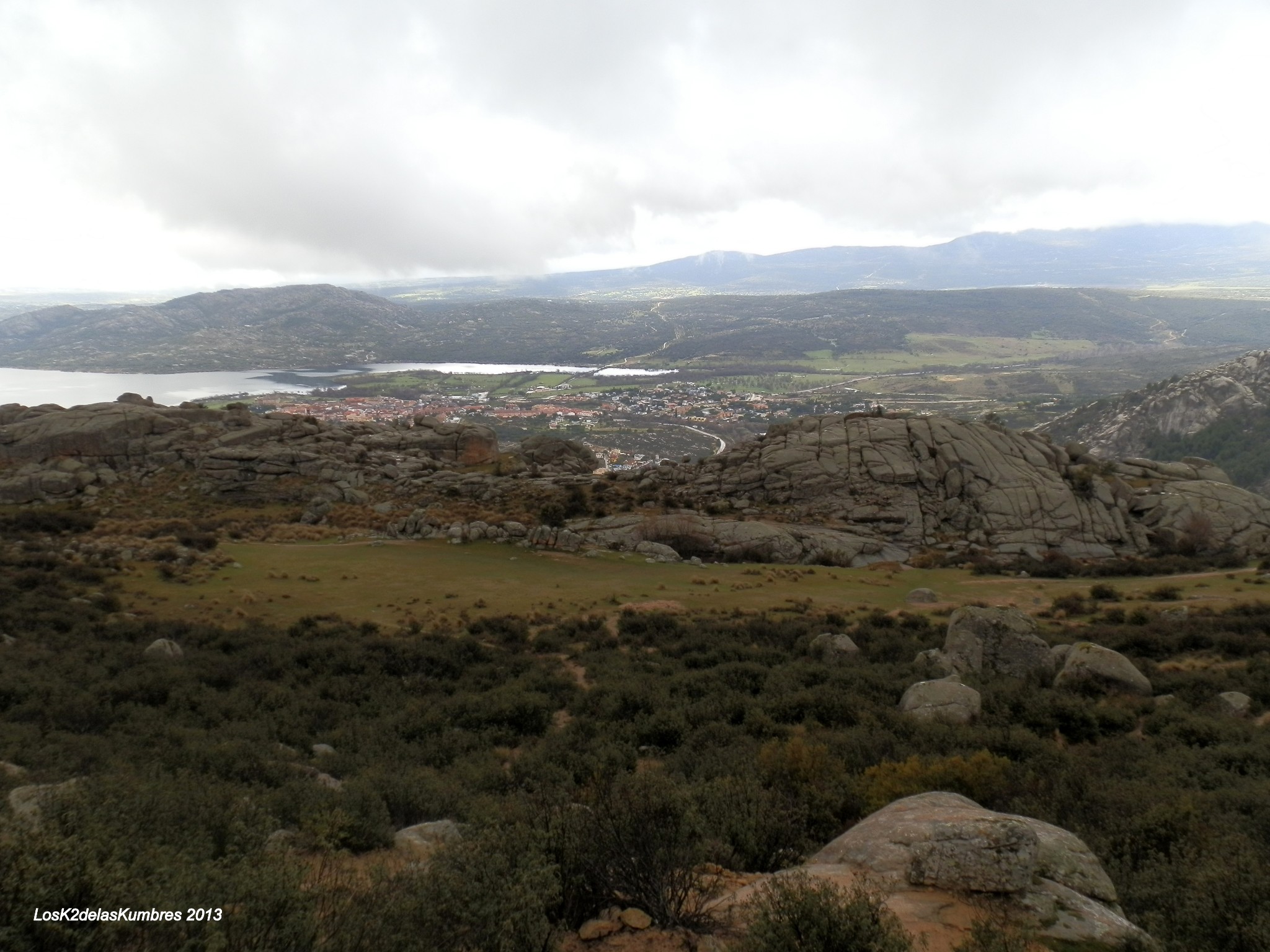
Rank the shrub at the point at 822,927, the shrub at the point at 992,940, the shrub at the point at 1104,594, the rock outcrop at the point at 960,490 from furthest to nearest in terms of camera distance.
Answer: the rock outcrop at the point at 960,490, the shrub at the point at 1104,594, the shrub at the point at 992,940, the shrub at the point at 822,927

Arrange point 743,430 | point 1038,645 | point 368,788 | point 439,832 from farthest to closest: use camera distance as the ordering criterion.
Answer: point 743,430 → point 1038,645 → point 368,788 → point 439,832

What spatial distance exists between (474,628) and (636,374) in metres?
150

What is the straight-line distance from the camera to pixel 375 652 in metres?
15.8

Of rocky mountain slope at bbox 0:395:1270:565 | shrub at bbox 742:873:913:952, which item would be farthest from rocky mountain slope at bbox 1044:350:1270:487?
shrub at bbox 742:873:913:952

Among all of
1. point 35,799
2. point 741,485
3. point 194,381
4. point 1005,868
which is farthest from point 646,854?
point 194,381

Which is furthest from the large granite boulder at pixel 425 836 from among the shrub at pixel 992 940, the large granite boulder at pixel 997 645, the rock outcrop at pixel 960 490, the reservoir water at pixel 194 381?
the reservoir water at pixel 194 381

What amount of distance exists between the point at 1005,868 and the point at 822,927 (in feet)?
8.09

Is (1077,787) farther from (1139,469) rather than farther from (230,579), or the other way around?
(1139,469)

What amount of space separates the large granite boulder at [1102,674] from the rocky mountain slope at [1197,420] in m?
79.0

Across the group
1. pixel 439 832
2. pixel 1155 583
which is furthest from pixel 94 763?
pixel 1155 583

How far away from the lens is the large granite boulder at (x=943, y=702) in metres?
11.1

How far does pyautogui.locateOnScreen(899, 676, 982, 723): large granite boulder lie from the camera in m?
11.1

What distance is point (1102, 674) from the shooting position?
12.6 meters

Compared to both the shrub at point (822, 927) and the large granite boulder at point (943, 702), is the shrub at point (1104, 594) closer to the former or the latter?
the large granite boulder at point (943, 702)
